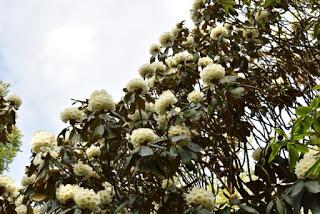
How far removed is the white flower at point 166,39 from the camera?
402cm

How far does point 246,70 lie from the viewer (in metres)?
3.58

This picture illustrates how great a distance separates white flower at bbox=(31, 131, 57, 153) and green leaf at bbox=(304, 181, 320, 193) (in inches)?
59.0

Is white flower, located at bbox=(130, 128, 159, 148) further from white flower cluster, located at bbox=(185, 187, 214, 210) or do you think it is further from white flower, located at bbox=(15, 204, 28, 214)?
white flower, located at bbox=(15, 204, 28, 214)

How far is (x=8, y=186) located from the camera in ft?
9.56

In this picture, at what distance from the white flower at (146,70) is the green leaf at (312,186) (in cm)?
188

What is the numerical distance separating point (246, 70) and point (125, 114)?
1228 millimetres

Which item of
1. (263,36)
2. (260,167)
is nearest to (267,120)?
(260,167)

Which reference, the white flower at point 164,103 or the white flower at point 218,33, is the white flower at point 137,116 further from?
the white flower at point 218,33

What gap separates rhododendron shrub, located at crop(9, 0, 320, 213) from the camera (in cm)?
219

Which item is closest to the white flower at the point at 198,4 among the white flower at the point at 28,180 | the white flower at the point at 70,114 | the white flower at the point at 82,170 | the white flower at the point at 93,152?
the white flower at the point at 93,152

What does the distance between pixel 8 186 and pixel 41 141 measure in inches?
24.4

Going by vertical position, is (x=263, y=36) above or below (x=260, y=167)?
above

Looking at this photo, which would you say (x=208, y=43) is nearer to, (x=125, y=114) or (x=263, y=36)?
(x=263, y=36)

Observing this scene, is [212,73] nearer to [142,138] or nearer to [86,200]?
[142,138]
